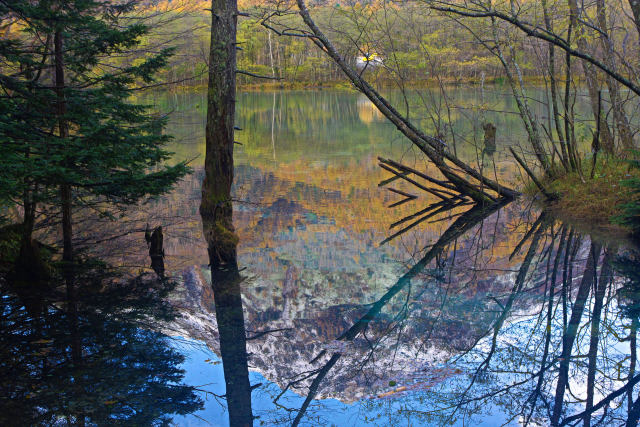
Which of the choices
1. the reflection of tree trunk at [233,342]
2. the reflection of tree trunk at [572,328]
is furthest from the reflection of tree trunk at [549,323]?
the reflection of tree trunk at [233,342]

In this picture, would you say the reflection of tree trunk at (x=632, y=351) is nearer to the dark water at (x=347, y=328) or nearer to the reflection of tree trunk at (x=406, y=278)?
the dark water at (x=347, y=328)

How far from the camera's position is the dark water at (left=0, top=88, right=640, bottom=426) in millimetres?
3857

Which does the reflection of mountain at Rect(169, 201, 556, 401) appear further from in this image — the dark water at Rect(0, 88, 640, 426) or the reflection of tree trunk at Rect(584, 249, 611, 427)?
the reflection of tree trunk at Rect(584, 249, 611, 427)

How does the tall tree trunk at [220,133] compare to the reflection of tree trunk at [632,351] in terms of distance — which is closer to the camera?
Answer: the reflection of tree trunk at [632,351]

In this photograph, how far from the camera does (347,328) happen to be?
5.25 metres

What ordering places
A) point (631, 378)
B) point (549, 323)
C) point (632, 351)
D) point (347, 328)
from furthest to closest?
1. point (347, 328)
2. point (549, 323)
3. point (632, 351)
4. point (631, 378)

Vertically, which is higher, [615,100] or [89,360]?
[615,100]

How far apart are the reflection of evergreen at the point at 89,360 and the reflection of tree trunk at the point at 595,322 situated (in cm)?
267

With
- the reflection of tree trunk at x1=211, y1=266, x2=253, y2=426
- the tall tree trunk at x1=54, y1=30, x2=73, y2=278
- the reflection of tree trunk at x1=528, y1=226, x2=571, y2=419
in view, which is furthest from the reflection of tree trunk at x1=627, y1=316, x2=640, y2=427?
the tall tree trunk at x1=54, y1=30, x2=73, y2=278

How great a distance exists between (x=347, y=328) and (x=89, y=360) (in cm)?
219

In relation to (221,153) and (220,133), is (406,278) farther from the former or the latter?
(220,133)

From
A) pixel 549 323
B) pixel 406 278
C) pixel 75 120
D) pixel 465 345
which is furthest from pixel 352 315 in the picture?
pixel 75 120

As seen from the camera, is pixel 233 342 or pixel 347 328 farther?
pixel 347 328

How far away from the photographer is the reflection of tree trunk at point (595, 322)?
154 inches
